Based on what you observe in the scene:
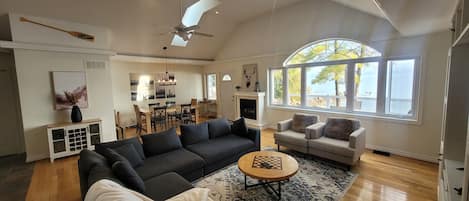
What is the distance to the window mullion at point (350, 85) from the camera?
4.68m

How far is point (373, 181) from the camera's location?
305 centimetres

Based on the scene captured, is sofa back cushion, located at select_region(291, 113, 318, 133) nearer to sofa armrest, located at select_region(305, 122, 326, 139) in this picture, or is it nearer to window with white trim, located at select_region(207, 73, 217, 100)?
sofa armrest, located at select_region(305, 122, 326, 139)

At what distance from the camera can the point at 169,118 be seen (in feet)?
24.5

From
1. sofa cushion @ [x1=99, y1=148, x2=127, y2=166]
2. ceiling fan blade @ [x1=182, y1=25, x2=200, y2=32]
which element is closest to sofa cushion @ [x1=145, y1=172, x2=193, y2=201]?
sofa cushion @ [x1=99, y1=148, x2=127, y2=166]

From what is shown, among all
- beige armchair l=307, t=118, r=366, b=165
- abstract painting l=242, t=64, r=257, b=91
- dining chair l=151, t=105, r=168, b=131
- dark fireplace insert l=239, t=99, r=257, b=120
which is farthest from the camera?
abstract painting l=242, t=64, r=257, b=91

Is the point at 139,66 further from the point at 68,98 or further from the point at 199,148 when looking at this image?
the point at 199,148

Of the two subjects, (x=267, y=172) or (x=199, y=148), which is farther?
(x=199, y=148)

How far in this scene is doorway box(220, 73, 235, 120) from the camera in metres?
8.04

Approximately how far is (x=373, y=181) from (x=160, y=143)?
338 cm

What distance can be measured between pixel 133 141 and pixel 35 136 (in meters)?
3.01

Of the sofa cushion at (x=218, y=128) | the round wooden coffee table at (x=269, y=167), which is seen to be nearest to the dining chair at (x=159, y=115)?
the sofa cushion at (x=218, y=128)

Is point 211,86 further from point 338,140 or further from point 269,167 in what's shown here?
point 269,167

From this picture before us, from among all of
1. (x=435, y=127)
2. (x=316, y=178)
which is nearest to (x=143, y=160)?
(x=316, y=178)

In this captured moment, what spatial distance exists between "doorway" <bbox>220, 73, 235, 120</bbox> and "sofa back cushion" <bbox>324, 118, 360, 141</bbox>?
14.7 ft
